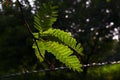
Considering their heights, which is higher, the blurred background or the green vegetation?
the green vegetation

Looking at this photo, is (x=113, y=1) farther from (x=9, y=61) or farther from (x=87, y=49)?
(x=9, y=61)

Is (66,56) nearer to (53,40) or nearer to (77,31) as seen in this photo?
(53,40)

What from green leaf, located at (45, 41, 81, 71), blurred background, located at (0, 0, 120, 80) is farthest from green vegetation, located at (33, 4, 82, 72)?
blurred background, located at (0, 0, 120, 80)

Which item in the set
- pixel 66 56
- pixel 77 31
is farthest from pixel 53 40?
pixel 77 31

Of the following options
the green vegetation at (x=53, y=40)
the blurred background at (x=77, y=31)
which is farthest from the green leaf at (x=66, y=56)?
the blurred background at (x=77, y=31)

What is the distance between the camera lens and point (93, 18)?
37.4ft

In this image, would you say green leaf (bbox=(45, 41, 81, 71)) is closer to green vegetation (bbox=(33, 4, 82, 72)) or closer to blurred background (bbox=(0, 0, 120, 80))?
green vegetation (bbox=(33, 4, 82, 72))

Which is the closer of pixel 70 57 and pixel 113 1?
pixel 70 57

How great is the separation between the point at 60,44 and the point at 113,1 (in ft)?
35.9

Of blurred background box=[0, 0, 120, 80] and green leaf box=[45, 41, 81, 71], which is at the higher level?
green leaf box=[45, 41, 81, 71]

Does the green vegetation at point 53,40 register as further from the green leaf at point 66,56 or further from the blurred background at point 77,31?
the blurred background at point 77,31

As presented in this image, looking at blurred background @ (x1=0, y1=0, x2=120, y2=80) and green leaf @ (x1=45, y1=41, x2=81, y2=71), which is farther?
blurred background @ (x1=0, y1=0, x2=120, y2=80)

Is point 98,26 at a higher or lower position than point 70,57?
lower

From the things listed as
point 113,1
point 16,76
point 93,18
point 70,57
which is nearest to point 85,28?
point 93,18
